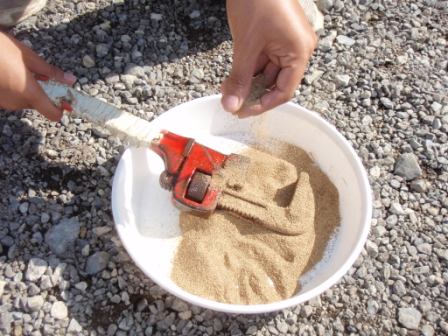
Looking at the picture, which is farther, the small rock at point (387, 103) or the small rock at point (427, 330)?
the small rock at point (387, 103)

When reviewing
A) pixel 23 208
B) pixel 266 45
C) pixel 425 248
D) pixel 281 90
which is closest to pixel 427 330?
pixel 425 248

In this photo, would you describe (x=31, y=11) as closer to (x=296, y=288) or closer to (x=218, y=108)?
(x=218, y=108)

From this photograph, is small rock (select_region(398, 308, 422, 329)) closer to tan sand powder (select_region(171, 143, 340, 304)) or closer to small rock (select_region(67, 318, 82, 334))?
tan sand powder (select_region(171, 143, 340, 304))

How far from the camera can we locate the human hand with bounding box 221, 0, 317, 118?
1386 mm

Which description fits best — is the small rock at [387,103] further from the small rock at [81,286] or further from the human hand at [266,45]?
the small rock at [81,286]

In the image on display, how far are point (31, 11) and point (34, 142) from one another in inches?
26.6

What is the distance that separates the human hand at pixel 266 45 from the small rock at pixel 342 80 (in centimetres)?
70

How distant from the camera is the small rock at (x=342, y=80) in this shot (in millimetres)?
2104

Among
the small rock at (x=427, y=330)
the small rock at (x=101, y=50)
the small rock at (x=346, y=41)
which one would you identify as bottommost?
the small rock at (x=427, y=330)

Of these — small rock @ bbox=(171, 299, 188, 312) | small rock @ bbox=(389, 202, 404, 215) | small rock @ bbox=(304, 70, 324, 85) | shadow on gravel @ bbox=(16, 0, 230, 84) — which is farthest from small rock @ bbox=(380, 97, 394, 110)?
small rock @ bbox=(171, 299, 188, 312)

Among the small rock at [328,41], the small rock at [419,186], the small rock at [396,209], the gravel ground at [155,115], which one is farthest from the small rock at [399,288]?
the small rock at [328,41]

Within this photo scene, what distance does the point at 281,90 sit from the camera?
146 centimetres

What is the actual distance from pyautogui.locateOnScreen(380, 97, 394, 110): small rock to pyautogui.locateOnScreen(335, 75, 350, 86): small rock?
16cm

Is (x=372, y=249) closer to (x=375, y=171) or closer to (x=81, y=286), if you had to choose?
(x=375, y=171)
